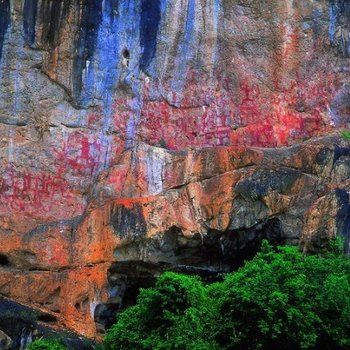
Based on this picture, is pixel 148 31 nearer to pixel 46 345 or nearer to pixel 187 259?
pixel 187 259

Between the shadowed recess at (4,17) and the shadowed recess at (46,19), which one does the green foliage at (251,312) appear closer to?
the shadowed recess at (46,19)

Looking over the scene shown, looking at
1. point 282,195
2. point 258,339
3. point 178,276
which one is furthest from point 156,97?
point 258,339

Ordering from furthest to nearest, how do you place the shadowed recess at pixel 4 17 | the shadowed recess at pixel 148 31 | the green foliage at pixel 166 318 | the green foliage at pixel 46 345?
1. the shadowed recess at pixel 148 31
2. the shadowed recess at pixel 4 17
3. the green foliage at pixel 46 345
4. the green foliage at pixel 166 318

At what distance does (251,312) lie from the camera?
39.7 feet

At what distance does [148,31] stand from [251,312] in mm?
6729

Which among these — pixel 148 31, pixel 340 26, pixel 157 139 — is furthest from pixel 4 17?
pixel 340 26

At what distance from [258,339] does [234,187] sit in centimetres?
343

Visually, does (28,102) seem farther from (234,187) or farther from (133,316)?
(133,316)

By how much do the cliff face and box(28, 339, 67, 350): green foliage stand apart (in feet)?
3.94

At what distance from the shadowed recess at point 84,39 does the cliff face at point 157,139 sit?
3 cm

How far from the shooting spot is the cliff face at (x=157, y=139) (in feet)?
48.3

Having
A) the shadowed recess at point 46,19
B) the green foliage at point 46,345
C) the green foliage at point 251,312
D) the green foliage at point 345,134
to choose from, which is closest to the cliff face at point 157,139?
the shadowed recess at point 46,19

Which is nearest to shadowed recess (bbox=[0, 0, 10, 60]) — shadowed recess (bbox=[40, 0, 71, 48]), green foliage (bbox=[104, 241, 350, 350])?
shadowed recess (bbox=[40, 0, 71, 48])

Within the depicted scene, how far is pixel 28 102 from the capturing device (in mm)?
16344
